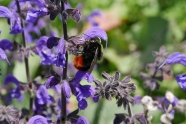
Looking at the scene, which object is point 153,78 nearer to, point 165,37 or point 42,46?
point 42,46

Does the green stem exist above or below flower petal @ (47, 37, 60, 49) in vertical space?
below

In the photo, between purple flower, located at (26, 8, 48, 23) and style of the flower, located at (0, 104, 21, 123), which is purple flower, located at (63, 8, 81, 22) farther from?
style of the flower, located at (0, 104, 21, 123)

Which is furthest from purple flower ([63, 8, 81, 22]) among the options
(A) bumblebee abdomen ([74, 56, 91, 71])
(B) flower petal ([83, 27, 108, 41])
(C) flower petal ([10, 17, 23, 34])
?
(C) flower petal ([10, 17, 23, 34])

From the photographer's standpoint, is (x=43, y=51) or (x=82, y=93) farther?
(x=43, y=51)

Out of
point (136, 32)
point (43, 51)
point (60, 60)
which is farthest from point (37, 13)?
point (136, 32)

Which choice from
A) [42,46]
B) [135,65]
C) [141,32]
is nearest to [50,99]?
[42,46]

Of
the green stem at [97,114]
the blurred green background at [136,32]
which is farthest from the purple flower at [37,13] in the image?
the blurred green background at [136,32]

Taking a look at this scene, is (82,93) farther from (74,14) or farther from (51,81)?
(74,14)
